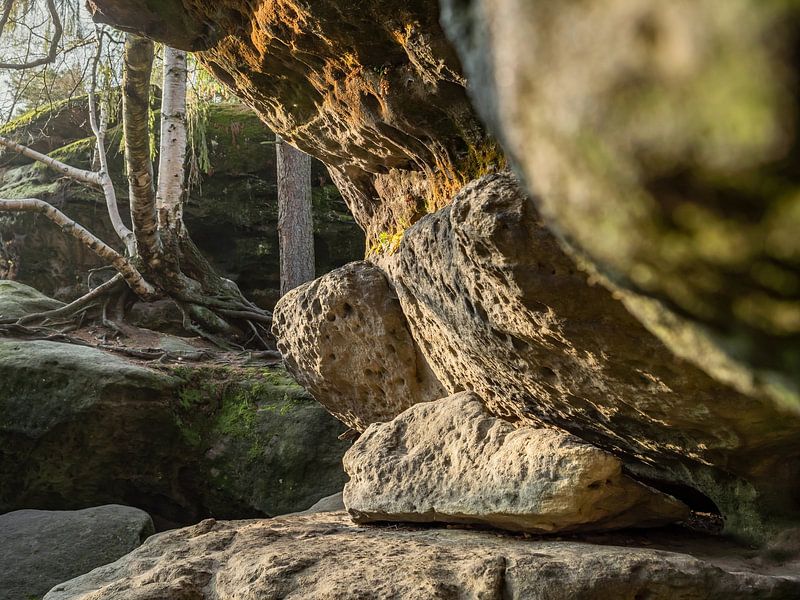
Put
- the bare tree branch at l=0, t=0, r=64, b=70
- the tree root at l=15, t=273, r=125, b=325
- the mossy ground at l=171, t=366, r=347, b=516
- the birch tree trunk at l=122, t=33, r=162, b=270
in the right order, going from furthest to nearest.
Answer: the tree root at l=15, t=273, r=125, b=325 → the birch tree trunk at l=122, t=33, r=162, b=270 → the bare tree branch at l=0, t=0, r=64, b=70 → the mossy ground at l=171, t=366, r=347, b=516

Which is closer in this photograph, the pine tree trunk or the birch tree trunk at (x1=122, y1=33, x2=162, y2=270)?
the birch tree trunk at (x1=122, y1=33, x2=162, y2=270)

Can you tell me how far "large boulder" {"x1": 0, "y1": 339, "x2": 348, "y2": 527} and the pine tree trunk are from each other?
7.86ft

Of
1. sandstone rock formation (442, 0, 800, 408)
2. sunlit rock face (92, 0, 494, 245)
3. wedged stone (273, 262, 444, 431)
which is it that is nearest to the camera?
sandstone rock formation (442, 0, 800, 408)

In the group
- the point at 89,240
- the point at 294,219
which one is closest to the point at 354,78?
the point at 294,219

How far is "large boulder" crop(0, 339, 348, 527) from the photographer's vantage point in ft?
23.2

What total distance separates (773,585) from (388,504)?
68.1 inches

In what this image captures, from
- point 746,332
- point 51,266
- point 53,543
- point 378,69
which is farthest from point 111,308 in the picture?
point 746,332

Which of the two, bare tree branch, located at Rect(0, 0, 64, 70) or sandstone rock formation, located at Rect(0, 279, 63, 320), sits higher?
bare tree branch, located at Rect(0, 0, 64, 70)

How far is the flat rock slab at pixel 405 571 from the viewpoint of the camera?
2711 millimetres

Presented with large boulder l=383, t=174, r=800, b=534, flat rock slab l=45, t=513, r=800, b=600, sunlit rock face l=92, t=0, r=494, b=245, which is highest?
sunlit rock face l=92, t=0, r=494, b=245

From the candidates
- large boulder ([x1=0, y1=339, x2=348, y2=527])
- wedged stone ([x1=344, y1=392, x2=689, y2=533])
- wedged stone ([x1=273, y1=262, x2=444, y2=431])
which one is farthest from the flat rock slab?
large boulder ([x1=0, y1=339, x2=348, y2=527])

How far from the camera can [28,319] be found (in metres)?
9.02

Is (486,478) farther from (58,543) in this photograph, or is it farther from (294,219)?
(294,219)

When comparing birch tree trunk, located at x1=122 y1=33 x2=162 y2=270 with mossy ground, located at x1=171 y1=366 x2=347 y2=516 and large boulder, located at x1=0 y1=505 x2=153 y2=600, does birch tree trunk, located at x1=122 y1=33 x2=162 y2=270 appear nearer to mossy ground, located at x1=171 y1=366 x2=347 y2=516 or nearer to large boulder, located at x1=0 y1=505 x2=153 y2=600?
mossy ground, located at x1=171 y1=366 x2=347 y2=516
